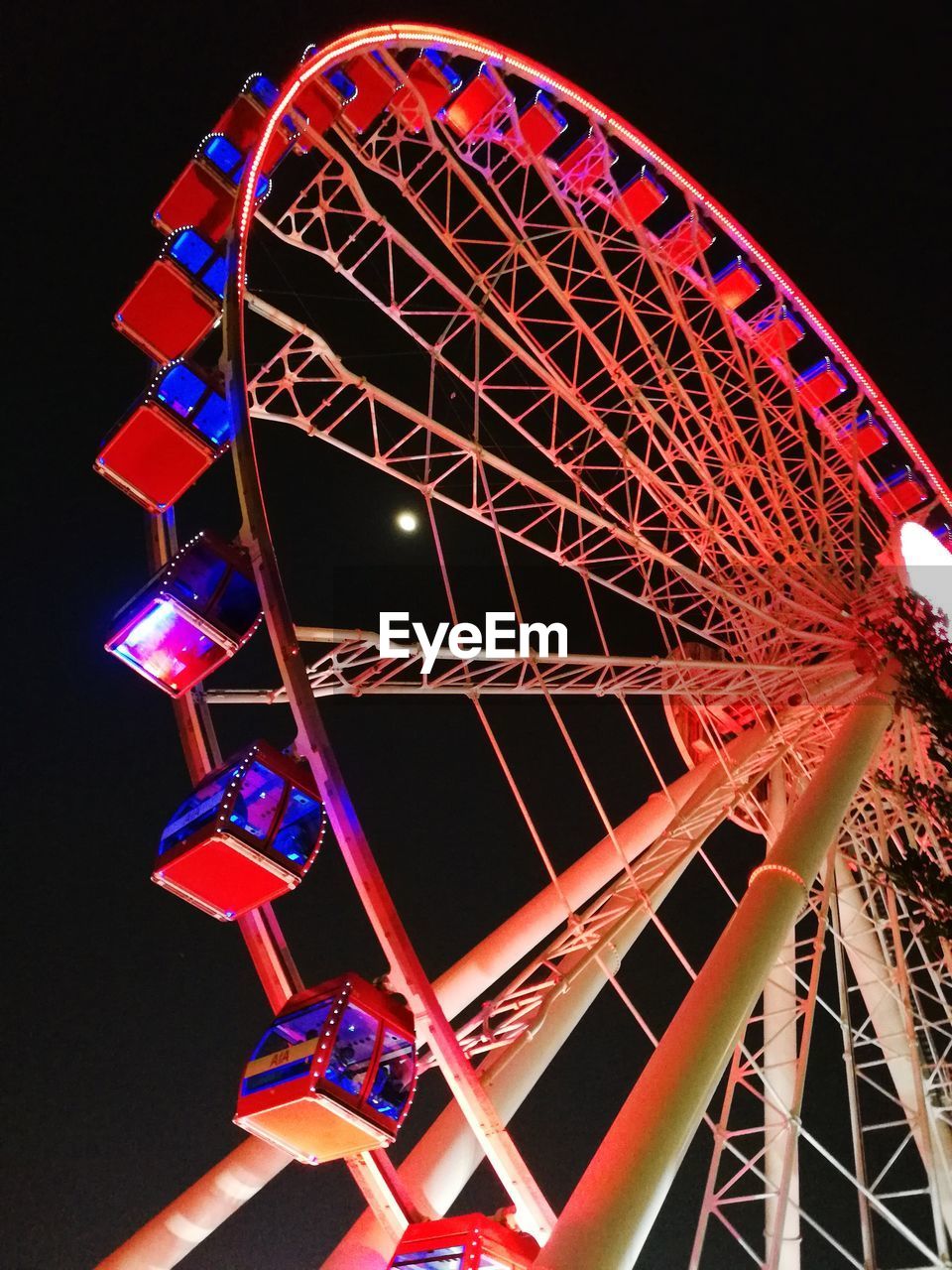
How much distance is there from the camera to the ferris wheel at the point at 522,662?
18.4 ft

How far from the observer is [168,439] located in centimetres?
792

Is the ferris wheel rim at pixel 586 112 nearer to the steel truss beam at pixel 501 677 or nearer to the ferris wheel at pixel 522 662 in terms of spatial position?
the ferris wheel at pixel 522 662

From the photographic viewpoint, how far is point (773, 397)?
16.5 metres

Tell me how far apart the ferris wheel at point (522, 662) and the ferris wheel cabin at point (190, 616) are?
0.02 m

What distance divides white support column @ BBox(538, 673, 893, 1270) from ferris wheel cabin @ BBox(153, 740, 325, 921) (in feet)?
7.57

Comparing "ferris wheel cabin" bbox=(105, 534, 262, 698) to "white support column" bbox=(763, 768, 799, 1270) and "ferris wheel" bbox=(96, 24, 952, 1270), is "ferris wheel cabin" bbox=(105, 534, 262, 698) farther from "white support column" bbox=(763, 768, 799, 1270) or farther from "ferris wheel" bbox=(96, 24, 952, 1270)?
"white support column" bbox=(763, 768, 799, 1270)

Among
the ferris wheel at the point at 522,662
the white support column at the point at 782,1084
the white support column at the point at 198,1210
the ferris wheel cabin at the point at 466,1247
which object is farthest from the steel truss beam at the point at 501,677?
the ferris wheel cabin at the point at 466,1247

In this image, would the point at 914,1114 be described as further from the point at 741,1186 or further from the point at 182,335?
the point at 741,1186

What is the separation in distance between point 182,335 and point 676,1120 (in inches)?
272

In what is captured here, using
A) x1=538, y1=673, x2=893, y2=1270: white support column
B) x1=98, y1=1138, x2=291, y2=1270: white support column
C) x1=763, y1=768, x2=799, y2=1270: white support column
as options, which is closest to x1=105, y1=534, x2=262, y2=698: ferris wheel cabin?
x1=98, y1=1138, x2=291, y2=1270: white support column

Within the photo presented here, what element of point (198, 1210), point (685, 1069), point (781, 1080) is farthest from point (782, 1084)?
point (685, 1069)

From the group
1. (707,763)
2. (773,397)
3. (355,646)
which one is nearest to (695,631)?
(707,763)

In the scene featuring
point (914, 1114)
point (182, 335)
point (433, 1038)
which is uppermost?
point (182, 335)

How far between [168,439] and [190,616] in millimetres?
1682
